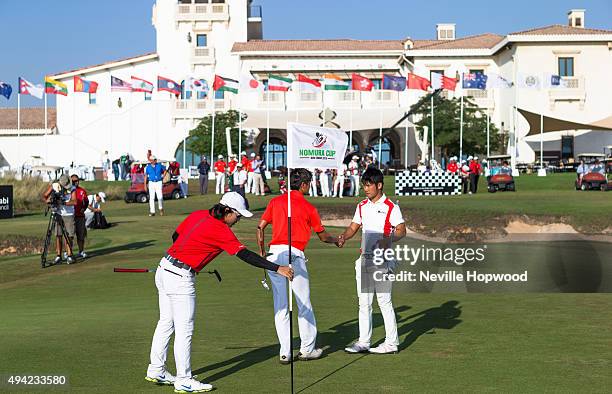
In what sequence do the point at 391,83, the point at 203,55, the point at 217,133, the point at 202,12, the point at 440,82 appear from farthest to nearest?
the point at 202,12
the point at 203,55
the point at 217,133
the point at 391,83
the point at 440,82

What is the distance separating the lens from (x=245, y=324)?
12773 millimetres

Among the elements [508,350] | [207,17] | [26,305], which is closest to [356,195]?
[26,305]

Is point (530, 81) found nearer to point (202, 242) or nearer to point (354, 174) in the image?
point (354, 174)

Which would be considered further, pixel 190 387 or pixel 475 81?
pixel 475 81

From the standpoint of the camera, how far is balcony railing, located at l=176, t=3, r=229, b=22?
84625 mm

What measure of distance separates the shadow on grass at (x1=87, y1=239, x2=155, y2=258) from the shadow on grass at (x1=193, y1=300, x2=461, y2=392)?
10903mm

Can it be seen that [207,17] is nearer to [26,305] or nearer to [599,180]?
[599,180]

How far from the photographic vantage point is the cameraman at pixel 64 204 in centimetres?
2108

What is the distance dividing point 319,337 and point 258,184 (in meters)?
31.9

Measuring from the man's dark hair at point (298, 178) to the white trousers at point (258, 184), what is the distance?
107 ft

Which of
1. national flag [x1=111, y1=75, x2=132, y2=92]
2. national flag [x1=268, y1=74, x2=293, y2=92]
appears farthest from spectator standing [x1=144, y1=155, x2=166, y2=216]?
national flag [x1=111, y1=75, x2=132, y2=92]

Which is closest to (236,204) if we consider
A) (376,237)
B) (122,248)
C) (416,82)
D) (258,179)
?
(376,237)

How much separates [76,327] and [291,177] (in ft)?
12.3

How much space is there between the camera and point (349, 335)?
39.0 ft
